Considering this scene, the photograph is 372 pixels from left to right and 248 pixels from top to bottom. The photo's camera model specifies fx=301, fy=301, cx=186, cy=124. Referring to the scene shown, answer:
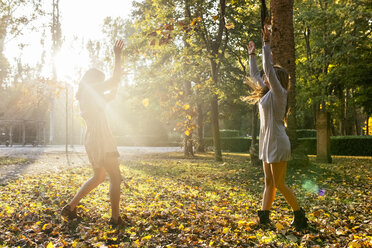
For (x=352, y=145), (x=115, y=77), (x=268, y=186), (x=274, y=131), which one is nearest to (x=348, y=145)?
(x=352, y=145)

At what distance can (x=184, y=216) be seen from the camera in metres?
4.75

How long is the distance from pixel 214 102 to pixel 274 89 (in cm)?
1137

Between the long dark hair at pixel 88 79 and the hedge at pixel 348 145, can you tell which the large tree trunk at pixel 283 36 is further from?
the hedge at pixel 348 145

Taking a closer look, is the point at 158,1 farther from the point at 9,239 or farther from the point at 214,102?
the point at 9,239

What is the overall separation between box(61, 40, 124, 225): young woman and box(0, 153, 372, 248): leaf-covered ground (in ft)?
1.72

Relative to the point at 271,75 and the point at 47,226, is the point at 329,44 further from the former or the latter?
the point at 47,226

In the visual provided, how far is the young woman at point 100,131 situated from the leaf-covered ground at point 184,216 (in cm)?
53

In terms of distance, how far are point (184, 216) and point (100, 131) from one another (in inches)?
76.0

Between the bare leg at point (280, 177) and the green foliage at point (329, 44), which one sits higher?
the green foliage at point (329, 44)

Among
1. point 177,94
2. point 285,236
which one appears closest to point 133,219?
point 285,236

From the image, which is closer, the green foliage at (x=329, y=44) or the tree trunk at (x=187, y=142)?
the green foliage at (x=329, y=44)

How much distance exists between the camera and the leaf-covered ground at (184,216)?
143 inches

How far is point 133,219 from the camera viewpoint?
179 inches

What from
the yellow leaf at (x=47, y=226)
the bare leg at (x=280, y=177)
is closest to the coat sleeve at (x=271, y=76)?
the bare leg at (x=280, y=177)
